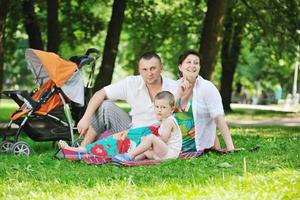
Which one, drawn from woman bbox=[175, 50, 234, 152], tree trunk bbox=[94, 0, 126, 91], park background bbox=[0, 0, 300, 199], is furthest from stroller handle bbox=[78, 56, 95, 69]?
tree trunk bbox=[94, 0, 126, 91]

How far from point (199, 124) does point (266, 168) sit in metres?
1.73

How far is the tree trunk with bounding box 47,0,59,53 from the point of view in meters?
17.2

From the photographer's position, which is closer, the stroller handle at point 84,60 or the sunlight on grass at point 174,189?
the sunlight on grass at point 174,189

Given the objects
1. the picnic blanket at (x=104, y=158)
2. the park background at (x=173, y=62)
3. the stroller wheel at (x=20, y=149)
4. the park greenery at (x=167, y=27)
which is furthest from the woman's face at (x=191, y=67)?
the park greenery at (x=167, y=27)

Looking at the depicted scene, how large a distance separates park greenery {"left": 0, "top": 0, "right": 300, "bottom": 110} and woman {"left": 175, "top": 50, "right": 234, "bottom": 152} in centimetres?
674

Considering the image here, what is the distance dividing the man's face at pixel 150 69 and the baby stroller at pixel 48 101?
1784 mm

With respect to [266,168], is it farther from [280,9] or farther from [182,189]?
[280,9]

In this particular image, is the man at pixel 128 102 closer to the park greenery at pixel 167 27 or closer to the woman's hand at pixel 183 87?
the woman's hand at pixel 183 87

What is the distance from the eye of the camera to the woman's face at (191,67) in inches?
283

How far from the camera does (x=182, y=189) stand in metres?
4.59

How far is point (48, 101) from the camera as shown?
8750 mm

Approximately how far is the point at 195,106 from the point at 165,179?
211cm

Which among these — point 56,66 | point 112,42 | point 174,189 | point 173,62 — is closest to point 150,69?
point 56,66

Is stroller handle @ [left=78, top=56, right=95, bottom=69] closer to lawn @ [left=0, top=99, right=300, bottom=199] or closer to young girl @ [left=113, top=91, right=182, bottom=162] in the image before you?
lawn @ [left=0, top=99, right=300, bottom=199]
